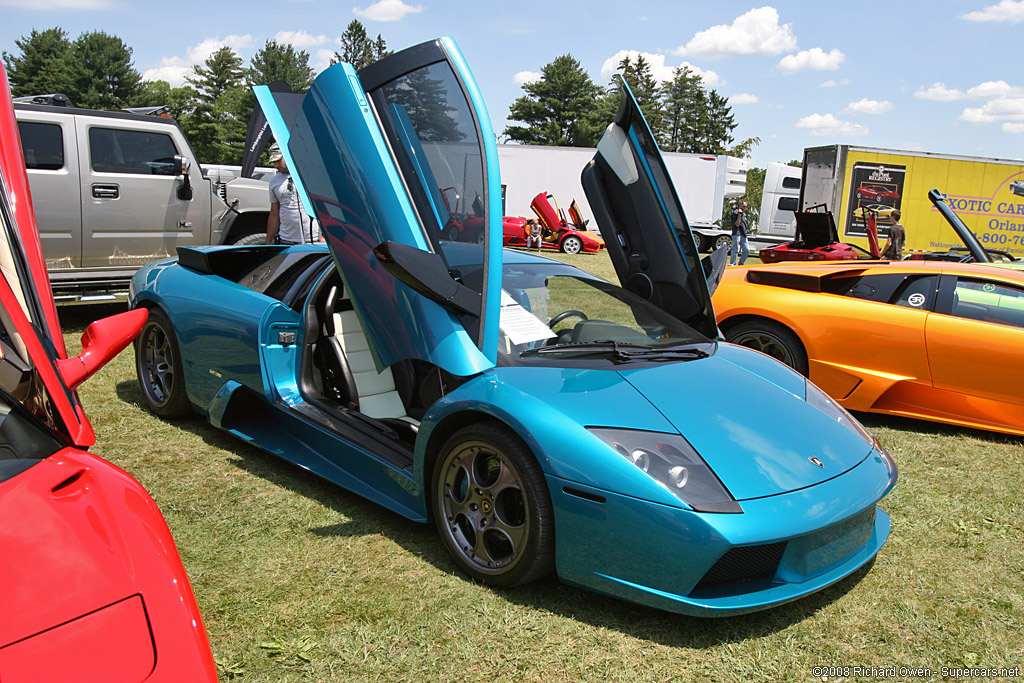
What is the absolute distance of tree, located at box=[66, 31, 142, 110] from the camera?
68000 millimetres

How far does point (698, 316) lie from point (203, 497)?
8.65ft

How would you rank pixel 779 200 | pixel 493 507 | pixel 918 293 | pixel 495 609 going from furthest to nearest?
pixel 779 200
pixel 918 293
pixel 493 507
pixel 495 609

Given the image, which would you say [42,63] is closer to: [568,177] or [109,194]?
[568,177]

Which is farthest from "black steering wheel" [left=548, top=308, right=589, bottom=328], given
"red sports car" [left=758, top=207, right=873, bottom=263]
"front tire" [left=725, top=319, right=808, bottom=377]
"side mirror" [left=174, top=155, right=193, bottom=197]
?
"red sports car" [left=758, top=207, right=873, bottom=263]

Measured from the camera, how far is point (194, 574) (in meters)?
2.92

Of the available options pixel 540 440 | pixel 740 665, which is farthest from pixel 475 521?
pixel 740 665

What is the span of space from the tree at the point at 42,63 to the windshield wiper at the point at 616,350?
255 feet

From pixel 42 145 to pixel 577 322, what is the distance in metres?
6.36

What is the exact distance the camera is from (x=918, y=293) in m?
5.27

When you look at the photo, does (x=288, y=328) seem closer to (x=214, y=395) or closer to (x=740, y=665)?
(x=214, y=395)

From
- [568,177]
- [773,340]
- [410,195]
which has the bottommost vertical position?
[773,340]

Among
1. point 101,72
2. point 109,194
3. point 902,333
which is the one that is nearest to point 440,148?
point 902,333

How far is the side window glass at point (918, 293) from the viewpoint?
521 cm

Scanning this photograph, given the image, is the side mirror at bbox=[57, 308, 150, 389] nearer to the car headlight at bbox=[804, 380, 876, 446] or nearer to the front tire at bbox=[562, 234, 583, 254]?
the car headlight at bbox=[804, 380, 876, 446]
